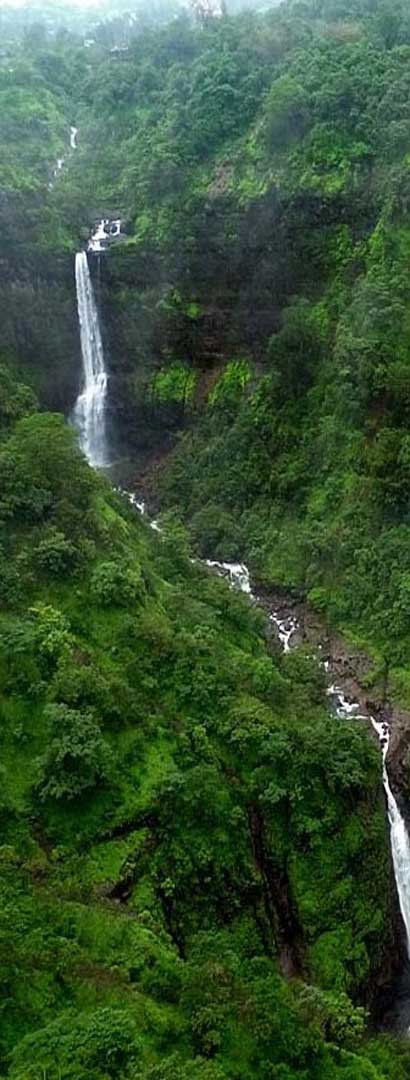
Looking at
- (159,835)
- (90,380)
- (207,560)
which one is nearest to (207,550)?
(207,560)

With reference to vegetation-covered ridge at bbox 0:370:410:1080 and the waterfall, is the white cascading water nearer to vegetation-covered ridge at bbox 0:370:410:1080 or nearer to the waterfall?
the waterfall

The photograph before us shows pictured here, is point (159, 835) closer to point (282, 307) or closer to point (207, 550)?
point (207, 550)

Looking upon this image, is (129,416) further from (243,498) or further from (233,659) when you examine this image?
(233,659)

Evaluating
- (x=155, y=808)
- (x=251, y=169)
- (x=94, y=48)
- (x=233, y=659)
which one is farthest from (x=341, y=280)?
(x=94, y=48)

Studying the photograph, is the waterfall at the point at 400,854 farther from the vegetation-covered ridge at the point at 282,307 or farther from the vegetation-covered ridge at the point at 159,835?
the vegetation-covered ridge at the point at 282,307

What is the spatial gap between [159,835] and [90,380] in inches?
807

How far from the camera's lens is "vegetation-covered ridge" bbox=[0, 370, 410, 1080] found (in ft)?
41.6

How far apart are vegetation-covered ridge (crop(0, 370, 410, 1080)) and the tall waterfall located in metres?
11.7

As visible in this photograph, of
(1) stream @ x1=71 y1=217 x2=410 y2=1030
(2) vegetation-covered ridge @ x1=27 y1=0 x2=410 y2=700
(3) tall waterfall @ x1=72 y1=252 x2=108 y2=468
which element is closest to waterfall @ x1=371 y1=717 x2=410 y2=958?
(1) stream @ x1=71 y1=217 x2=410 y2=1030

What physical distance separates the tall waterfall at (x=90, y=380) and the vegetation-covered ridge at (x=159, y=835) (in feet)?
38.5

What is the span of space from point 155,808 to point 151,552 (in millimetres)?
9016

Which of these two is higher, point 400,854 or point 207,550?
point 207,550

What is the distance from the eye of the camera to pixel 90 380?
33656 millimetres

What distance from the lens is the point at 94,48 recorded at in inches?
2007
